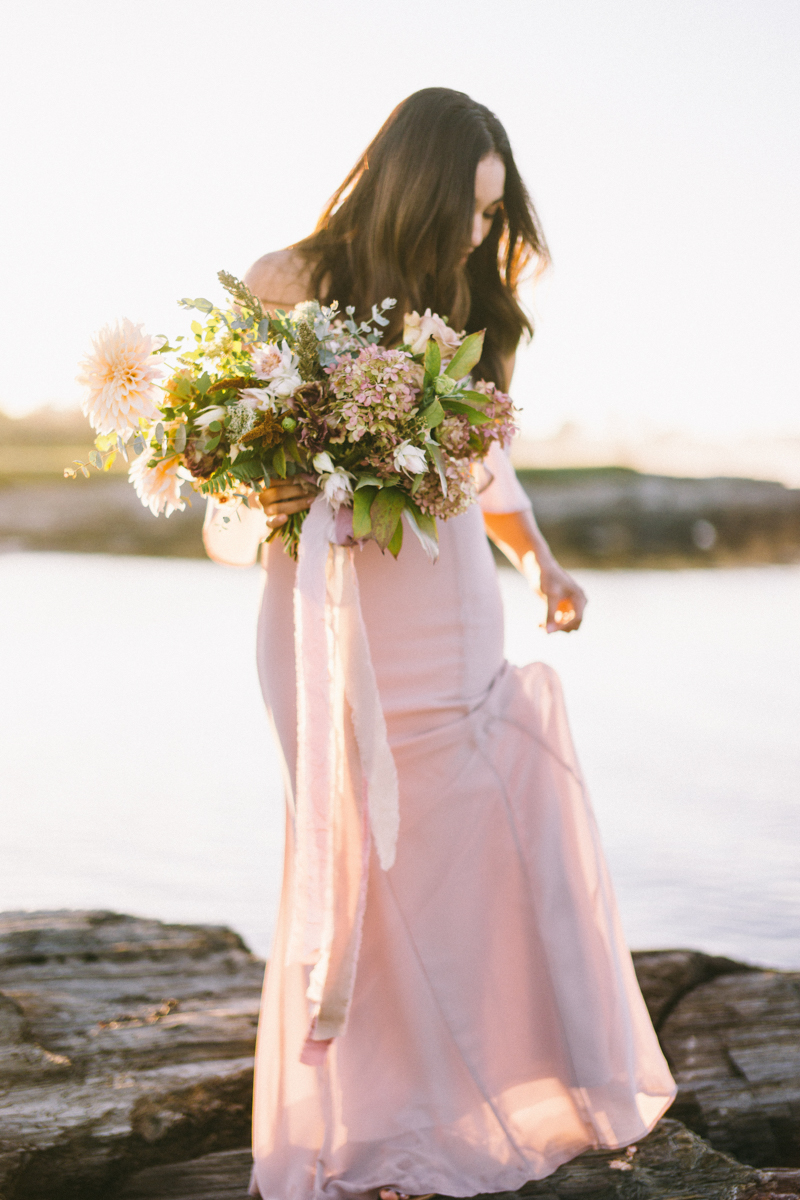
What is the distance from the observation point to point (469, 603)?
2.14 meters

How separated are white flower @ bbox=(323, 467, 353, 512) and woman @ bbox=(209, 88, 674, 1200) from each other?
0.91 ft

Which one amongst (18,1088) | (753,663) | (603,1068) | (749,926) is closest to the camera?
(603,1068)

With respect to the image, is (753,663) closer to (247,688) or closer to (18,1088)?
(247,688)

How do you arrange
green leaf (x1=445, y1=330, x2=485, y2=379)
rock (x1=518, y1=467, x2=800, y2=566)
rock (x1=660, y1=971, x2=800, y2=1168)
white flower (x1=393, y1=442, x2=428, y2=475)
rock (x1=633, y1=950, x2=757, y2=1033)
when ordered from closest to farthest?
1. white flower (x1=393, y1=442, x2=428, y2=475)
2. green leaf (x1=445, y1=330, x2=485, y2=379)
3. rock (x1=660, y1=971, x2=800, y2=1168)
4. rock (x1=633, y1=950, x2=757, y2=1033)
5. rock (x1=518, y1=467, x2=800, y2=566)

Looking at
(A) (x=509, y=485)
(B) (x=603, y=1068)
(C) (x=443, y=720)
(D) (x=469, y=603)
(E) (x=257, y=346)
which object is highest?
(E) (x=257, y=346)

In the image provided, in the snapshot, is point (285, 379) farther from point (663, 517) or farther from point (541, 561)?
point (663, 517)

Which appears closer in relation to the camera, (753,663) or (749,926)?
(749,926)

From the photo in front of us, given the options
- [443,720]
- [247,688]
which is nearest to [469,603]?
[443,720]

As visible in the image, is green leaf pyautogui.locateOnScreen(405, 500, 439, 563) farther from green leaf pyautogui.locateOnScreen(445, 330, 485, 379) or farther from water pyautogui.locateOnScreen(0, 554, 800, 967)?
water pyautogui.locateOnScreen(0, 554, 800, 967)

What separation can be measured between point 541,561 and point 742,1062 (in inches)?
50.1

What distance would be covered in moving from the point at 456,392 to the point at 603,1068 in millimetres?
1241

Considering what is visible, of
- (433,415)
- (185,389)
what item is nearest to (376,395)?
(433,415)

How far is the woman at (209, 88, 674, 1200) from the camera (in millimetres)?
2053

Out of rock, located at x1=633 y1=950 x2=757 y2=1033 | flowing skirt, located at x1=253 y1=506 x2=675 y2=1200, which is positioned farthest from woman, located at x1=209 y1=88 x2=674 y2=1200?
rock, located at x1=633 y1=950 x2=757 y2=1033
